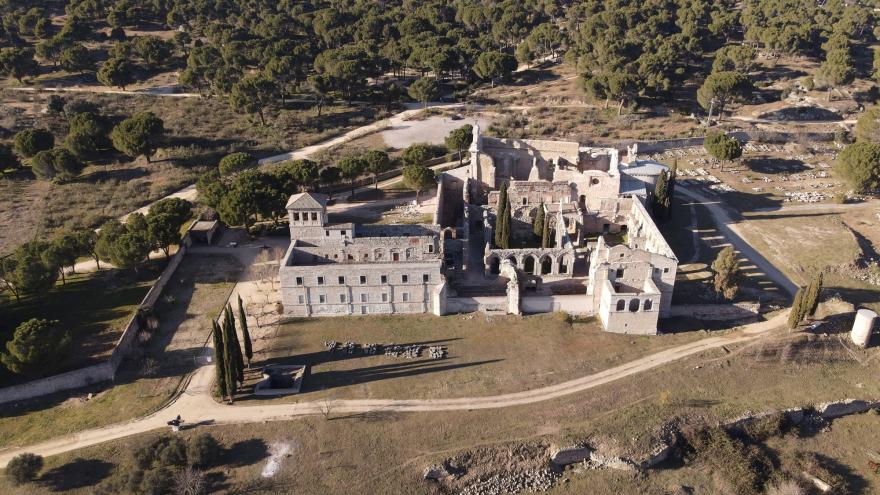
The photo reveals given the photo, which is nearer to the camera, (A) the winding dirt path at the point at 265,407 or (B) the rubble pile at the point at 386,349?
(A) the winding dirt path at the point at 265,407

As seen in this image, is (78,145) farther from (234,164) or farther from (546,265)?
(546,265)

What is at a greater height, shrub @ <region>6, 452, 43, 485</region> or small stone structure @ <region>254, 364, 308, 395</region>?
small stone structure @ <region>254, 364, 308, 395</region>

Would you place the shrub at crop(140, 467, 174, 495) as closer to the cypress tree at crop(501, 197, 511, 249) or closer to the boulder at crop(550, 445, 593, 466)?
the boulder at crop(550, 445, 593, 466)

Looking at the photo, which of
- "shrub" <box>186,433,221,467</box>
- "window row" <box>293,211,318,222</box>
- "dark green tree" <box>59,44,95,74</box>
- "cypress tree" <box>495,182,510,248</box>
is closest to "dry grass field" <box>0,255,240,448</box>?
"shrub" <box>186,433,221,467</box>

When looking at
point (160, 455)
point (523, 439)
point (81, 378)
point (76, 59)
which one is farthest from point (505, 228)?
point (76, 59)

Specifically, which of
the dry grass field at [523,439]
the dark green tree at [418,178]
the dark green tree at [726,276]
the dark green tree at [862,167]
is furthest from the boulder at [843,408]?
the dark green tree at [418,178]

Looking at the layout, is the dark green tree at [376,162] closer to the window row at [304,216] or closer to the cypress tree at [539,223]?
the window row at [304,216]

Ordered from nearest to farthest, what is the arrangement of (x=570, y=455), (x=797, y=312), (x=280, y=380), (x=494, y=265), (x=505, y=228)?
(x=570, y=455)
(x=280, y=380)
(x=797, y=312)
(x=494, y=265)
(x=505, y=228)
